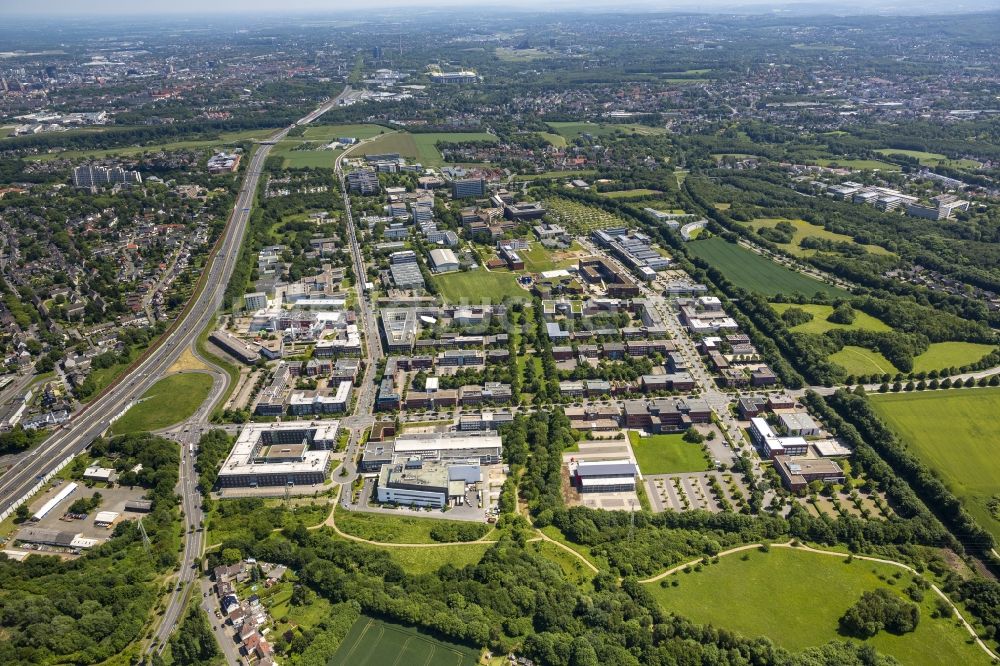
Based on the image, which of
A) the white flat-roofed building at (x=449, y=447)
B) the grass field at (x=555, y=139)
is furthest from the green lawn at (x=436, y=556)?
the grass field at (x=555, y=139)

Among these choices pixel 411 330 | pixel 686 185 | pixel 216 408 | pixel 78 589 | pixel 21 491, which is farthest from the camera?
pixel 686 185

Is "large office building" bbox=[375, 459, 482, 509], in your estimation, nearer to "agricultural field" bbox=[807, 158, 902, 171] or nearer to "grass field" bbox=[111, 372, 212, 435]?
"grass field" bbox=[111, 372, 212, 435]

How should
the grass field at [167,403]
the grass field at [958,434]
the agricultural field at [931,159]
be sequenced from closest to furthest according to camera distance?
the grass field at [958,434], the grass field at [167,403], the agricultural field at [931,159]

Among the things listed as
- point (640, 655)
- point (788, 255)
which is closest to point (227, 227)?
point (788, 255)

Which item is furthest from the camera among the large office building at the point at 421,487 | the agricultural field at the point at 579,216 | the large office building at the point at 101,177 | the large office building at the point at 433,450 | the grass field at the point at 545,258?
the large office building at the point at 101,177

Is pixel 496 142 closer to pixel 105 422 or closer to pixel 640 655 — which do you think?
pixel 105 422

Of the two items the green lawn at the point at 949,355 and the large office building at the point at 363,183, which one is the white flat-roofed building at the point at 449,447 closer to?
the green lawn at the point at 949,355

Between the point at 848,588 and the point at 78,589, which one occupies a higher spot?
the point at 78,589
